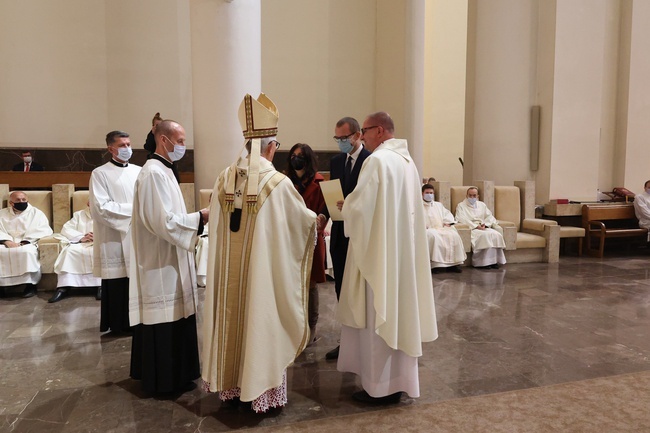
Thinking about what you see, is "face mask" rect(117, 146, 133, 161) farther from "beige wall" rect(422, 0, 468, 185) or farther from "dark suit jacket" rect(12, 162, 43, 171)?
"beige wall" rect(422, 0, 468, 185)

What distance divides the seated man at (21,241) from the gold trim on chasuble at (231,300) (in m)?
4.02

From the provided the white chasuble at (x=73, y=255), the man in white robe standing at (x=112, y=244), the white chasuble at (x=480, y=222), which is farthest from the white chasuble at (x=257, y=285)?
the white chasuble at (x=480, y=222)

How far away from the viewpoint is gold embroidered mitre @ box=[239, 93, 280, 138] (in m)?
2.85

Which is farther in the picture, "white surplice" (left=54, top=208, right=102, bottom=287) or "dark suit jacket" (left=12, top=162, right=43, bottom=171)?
"dark suit jacket" (left=12, top=162, right=43, bottom=171)

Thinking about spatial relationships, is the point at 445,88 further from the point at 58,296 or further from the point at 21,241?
the point at 58,296

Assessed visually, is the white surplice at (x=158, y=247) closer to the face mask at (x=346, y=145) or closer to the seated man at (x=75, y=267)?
the face mask at (x=346, y=145)

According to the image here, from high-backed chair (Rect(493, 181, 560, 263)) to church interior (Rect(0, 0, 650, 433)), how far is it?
0.03m

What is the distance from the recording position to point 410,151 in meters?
10.6

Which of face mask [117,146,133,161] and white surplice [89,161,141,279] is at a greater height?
face mask [117,146,133,161]

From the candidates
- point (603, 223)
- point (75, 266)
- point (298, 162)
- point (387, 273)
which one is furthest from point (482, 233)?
point (75, 266)

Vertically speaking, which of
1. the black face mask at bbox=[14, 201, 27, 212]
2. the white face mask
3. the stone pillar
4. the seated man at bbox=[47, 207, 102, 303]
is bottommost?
the seated man at bbox=[47, 207, 102, 303]

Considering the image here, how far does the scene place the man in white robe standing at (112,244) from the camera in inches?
174

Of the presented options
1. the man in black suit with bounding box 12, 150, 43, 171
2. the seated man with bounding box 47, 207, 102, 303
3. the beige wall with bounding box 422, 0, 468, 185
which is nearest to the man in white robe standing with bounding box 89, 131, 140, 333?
the seated man with bounding box 47, 207, 102, 303

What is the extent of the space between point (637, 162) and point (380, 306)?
31.4ft
